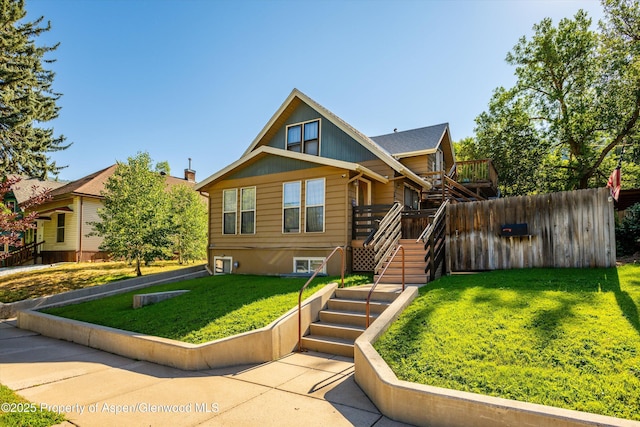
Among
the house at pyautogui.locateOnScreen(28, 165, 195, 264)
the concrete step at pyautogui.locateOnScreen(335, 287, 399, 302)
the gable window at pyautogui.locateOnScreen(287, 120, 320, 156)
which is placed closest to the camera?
the concrete step at pyautogui.locateOnScreen(335, 287, 399, 302)

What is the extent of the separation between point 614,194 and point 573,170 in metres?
16.1

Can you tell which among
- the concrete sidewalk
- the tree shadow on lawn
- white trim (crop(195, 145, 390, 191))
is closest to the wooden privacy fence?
the tree shadow on lawn

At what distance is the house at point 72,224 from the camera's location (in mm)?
19591

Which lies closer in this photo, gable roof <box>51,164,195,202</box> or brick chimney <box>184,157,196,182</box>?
gable roof <box>51,164,195,202</box>

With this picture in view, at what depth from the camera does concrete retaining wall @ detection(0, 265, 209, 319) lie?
1103 cm

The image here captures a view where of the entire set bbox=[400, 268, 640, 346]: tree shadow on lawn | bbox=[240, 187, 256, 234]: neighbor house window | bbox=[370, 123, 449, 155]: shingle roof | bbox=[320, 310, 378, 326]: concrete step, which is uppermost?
bbox=[370, 123, 449, 155]: shingle roof

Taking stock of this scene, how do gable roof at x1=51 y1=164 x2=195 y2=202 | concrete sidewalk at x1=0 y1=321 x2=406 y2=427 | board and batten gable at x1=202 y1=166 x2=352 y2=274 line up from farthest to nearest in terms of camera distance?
gable roof at x1=51 y1=164 x2=195 y2=202
board and batten gable at x1=202 y1=166 x2=352 y2=274
concrete sidewalk at x1=0 y1=321 x2=406 y2=427

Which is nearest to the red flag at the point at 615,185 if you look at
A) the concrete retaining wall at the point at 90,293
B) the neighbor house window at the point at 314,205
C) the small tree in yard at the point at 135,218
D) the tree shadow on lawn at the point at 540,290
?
the tree shadow on lawn at the point at 540,290

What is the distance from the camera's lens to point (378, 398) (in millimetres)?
4074

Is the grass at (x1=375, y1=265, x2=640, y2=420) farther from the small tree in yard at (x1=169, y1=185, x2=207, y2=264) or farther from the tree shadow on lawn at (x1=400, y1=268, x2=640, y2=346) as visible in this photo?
the small tree in yard at (x1=169, y1=185, x2=207, y2=264)

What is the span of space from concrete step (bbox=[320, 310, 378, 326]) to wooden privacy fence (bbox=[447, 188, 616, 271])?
159 inches

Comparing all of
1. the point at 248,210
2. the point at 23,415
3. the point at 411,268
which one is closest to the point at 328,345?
the point at 411,268

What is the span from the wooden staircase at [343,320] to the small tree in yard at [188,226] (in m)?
13.4

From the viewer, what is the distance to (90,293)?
11812mm
